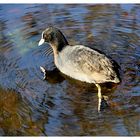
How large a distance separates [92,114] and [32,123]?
0.62 meters

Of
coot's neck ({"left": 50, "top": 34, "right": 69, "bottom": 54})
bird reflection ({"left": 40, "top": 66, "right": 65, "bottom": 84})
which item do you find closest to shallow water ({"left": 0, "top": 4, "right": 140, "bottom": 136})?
bird reflection ({"left": 40, "top": 66, "right": 65, "bottom": 84})

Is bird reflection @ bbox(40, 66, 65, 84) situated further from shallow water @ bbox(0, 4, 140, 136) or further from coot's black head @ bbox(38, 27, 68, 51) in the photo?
coot's black head @ bbox(38, 27, 68, 51)

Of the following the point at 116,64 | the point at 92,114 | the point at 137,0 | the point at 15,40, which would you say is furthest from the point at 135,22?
the point at 92,114

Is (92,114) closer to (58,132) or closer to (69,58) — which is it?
(58,132)

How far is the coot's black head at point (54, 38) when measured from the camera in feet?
20.7

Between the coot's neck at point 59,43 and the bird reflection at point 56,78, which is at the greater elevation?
the coot's neck at point 59,43

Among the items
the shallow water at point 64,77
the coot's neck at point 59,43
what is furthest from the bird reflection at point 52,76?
the coot's neck at point 59,43

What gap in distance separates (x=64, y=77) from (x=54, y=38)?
1.72 feet

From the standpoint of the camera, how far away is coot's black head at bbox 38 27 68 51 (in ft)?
20.7

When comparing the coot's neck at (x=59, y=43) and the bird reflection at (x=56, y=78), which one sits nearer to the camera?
the bird reflection at (x=56, y=78)

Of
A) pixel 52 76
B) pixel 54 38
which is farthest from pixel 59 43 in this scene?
pixel 52 76

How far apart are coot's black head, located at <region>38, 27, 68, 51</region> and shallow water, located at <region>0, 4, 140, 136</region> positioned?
0.70 ft

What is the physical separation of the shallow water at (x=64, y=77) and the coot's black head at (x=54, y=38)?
0.70 feet

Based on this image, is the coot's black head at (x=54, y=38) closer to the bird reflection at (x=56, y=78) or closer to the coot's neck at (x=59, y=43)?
the coot's neck at (x=59, y=43)
